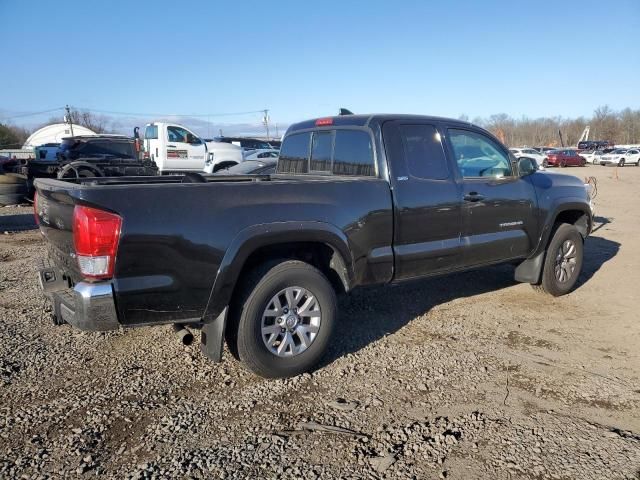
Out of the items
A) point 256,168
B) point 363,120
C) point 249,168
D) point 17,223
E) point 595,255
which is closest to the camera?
point 363,120

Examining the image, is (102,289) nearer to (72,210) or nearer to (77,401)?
(72,210)

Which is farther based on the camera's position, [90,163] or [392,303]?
[90,163]

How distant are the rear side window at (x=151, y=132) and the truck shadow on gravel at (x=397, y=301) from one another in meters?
14.4

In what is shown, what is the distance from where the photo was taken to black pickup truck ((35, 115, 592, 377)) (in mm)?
2967

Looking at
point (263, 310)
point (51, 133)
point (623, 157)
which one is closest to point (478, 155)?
point (263, 310)

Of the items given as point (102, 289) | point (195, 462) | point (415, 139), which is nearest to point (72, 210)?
point (102, 289)

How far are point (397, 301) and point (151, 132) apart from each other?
1526 centimetres

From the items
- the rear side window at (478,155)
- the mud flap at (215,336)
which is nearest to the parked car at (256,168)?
the rear side window at (478,155)

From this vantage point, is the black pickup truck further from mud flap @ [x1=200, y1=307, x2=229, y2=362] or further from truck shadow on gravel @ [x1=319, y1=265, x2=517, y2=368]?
truck shadow on gravel @ [x1=319, y1=265, x2=517, y2=368]

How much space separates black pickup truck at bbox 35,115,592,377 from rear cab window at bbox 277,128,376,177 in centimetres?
2

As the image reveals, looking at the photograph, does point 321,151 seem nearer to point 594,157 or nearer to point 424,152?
point 424,152

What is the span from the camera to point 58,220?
10.6 feet

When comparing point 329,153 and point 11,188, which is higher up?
point 329,153

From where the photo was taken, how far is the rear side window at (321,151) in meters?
4.71
